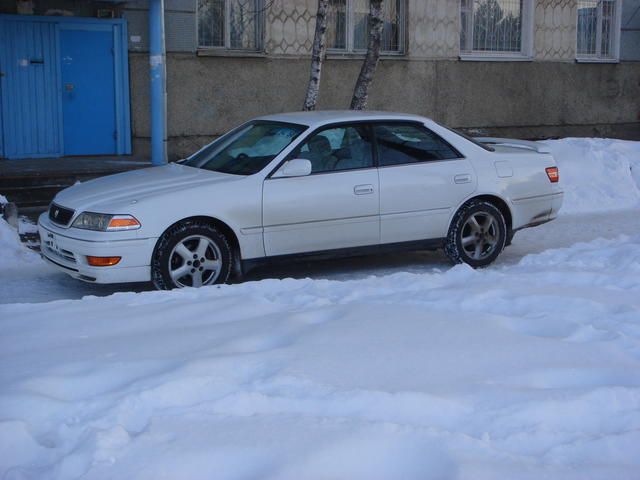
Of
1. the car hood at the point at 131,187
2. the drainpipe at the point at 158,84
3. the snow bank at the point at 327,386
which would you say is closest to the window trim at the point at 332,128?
the car hood at the point at 131,187

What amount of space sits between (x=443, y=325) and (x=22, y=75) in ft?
34.5

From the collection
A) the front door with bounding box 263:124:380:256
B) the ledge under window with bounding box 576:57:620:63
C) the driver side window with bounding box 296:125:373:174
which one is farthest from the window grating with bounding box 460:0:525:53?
A: the front door with bounding box 263:124:380:256

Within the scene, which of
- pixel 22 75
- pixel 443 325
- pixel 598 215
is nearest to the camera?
pixel 443 325

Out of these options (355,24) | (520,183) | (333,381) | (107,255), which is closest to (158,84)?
(355,24)

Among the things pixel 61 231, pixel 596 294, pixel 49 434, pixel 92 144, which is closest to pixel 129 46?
pixel 92 144

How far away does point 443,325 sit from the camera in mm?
5367

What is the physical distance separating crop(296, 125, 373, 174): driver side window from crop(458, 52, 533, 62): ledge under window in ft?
33.6

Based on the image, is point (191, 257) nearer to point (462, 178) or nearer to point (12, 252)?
point (12, 252)

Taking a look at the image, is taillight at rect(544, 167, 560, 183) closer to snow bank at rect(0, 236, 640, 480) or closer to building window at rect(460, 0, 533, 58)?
snow bank at rect(0, 236, 640, 480)

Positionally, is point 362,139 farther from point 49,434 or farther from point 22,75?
point 22,75

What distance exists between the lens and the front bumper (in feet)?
24.1

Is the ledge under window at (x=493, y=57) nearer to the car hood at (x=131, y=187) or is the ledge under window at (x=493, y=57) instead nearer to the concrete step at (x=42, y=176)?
the concrete step at (x=42, y=176)

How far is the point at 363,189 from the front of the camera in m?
8.22

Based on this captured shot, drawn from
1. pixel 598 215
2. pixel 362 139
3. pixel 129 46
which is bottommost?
pixel 598 215
